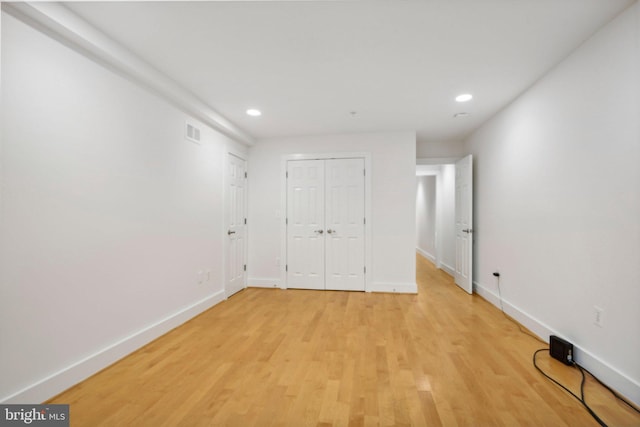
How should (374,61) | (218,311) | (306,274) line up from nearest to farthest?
(374,61), (218,311), (306,274)

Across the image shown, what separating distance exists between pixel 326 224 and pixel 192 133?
2362 millimetres

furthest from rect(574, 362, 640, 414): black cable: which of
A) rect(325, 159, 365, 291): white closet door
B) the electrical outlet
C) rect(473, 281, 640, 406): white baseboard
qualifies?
rect(325, 159, 365, 291): white closet door

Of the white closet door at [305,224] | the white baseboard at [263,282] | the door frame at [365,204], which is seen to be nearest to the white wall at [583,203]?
the door frame at [365,204]

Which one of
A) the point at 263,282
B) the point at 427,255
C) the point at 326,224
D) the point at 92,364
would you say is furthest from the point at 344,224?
the point at 427,255

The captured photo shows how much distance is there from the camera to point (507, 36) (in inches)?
Result: 79.7

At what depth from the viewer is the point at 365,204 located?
14.5 feet

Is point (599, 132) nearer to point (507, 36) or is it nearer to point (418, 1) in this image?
point (507, 36)

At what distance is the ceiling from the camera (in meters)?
1.78

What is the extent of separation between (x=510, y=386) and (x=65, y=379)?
10.1 ft

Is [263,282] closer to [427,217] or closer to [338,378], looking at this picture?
[338,378]

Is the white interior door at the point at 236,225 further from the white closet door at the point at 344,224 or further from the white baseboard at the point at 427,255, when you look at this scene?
the white baseboard at the point at 427,255

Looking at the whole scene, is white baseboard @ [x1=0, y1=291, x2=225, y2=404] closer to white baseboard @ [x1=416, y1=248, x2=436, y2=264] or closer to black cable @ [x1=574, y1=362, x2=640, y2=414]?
black cable @ [x1=574, y1=362, x2=640, y2=414]

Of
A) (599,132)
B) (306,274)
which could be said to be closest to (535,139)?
A: (599,132)

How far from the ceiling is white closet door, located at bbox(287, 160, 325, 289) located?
1.39 metres
